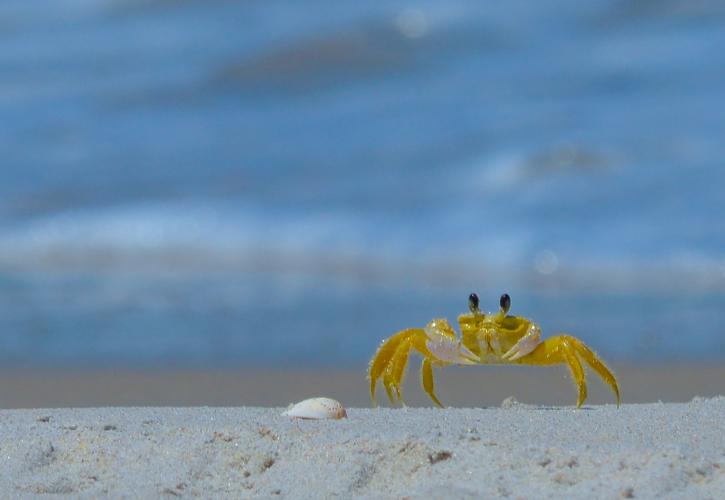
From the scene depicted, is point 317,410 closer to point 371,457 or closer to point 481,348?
point 371,457

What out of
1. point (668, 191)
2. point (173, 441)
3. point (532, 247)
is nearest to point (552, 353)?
point (173, 441)

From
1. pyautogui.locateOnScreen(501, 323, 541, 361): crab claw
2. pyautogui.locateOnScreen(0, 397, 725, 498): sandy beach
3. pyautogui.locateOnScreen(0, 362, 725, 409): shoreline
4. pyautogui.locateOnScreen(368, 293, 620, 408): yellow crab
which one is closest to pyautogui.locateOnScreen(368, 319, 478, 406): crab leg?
pyautogui.locateOnScreen(368, 293, 620, 408): yellow crab

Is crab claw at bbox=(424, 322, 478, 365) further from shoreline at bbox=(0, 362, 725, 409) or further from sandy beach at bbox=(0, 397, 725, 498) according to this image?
shoreline at bbox=(0, 362, 725, 409)

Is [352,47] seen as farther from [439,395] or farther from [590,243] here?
[439,395]

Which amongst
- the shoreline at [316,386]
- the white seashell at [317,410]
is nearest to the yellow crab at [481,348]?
the white seashell at [317,410]

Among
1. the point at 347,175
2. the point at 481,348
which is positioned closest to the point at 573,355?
the point at 481,348

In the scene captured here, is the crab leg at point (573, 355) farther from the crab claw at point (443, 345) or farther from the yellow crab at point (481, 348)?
the crab claw at point (443, 345)
